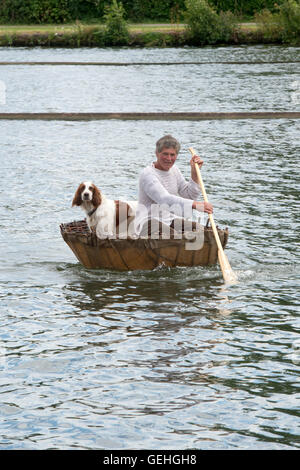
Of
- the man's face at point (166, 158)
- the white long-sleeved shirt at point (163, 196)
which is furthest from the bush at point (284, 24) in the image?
the man's face at point (166, 158)

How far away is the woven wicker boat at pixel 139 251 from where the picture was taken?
11766 mm

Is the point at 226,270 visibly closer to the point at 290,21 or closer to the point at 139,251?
the point at 139,251

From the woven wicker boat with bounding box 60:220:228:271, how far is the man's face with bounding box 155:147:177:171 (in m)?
0.93

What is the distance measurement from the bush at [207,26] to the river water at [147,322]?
117ft

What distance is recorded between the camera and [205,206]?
11406 millimetres

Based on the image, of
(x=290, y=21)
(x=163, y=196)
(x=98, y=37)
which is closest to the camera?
(x=163, y=196)

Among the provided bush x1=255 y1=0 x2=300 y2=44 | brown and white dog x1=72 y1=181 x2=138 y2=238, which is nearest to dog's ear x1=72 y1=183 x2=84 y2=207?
brown and white dog x1=72 y1=181 x2=138 y2=238

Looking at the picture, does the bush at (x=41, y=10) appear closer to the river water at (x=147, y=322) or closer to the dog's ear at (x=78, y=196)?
the river water at (x=147, y=322)

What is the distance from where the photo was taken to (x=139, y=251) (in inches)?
465

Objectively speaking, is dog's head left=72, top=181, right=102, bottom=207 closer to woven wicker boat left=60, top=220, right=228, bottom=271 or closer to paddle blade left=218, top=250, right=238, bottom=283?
woven wicker boat left=60, top=220, right=228, bottom=271

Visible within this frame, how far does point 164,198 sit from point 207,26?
4703cm

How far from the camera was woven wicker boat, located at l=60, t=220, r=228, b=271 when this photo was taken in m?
11.8

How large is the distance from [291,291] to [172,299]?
4.72ft

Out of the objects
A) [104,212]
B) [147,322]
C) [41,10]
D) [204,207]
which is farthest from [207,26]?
[147,322]
